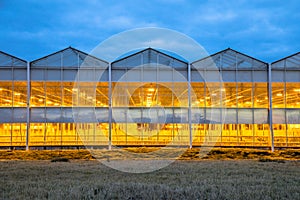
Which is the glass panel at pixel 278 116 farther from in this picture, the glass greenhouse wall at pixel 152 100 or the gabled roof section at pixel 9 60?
the gabled roof section at pixel 9 60

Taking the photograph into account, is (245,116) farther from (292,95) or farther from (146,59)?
(146,59)

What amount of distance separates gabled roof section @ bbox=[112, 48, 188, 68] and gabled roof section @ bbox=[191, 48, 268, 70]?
1.64 m

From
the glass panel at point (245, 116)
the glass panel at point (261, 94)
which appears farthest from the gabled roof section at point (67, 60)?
the glass panel at point (261, 94)

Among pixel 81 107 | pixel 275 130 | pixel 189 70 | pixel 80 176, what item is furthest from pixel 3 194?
pixel 275 130

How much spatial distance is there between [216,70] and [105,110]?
36.9 feet

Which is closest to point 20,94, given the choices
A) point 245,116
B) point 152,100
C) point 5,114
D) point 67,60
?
point 5,114

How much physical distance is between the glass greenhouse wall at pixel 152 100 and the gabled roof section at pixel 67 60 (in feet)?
0.31

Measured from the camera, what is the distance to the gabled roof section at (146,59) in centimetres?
3547

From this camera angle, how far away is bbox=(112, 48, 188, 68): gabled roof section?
35469mm

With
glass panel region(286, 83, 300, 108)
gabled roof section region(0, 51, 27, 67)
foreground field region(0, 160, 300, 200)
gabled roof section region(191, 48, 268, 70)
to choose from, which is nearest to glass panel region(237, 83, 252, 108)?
gabled roof section region(191, 48, 268, 70)

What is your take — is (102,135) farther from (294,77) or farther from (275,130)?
(294,77)

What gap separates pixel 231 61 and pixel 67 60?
15.5 m

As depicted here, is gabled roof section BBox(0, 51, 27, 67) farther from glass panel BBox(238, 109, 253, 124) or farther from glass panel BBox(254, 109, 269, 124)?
glass panel BBox(254, 109, 269, 124)

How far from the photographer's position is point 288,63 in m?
35.3
